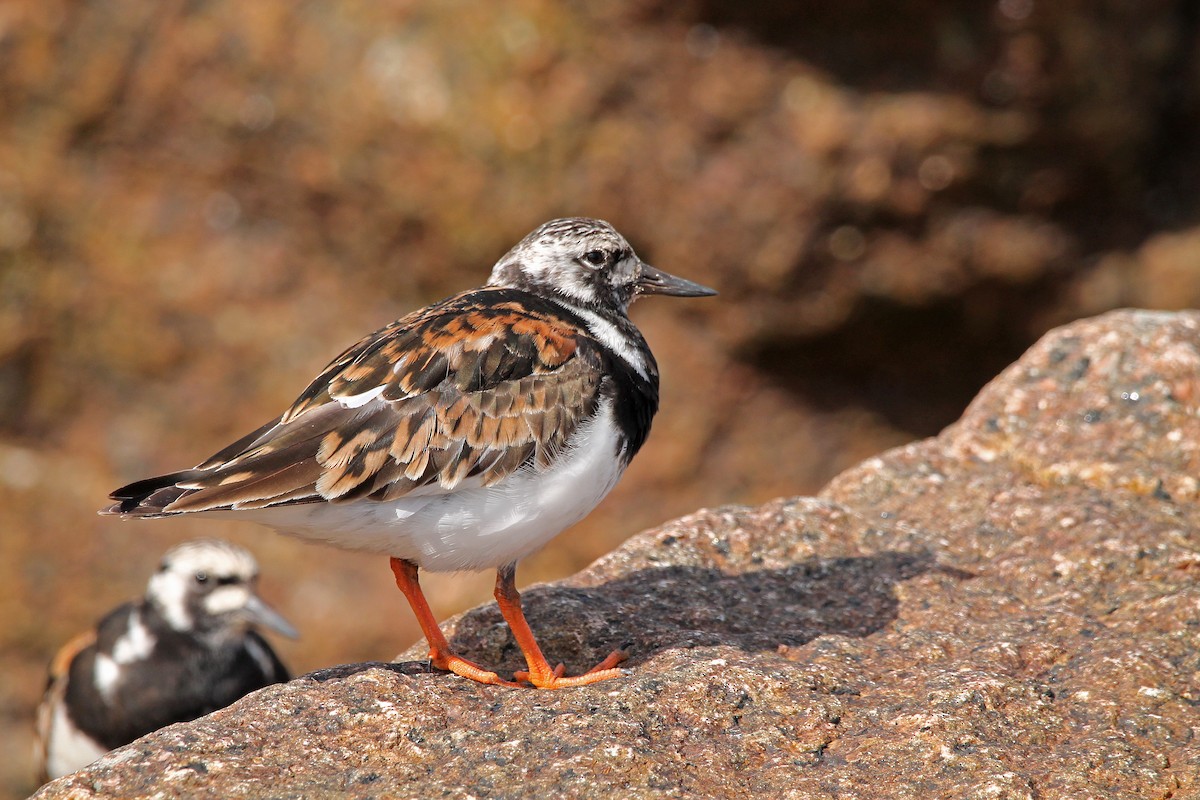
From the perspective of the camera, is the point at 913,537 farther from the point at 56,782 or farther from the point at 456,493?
the point at 56,782

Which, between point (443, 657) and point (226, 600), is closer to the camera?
point (443, 657)

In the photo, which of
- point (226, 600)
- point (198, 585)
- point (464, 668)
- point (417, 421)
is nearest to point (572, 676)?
point (464, 668)

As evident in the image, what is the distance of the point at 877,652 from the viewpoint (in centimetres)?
388

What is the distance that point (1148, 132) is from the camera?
859 centimetres

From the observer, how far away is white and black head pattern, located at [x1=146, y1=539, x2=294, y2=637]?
243 inches

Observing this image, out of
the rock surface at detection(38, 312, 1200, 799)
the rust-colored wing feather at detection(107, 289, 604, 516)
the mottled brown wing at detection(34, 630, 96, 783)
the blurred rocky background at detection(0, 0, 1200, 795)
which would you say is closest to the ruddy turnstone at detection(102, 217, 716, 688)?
the rust-colored wing feather at detection(107, 289, 604, 516)

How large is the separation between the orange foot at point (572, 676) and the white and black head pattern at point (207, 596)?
2632mm

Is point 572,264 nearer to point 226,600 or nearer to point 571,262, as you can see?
point 571,262

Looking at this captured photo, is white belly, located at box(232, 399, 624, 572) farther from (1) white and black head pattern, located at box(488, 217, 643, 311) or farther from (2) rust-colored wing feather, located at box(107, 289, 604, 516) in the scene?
(1) white and black head pattern, located at box(488, 217, 643, 311)

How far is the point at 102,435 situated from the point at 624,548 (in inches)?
203

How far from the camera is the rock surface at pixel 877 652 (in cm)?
316

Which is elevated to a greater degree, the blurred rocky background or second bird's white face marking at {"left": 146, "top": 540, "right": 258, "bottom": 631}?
the blurred rocky background

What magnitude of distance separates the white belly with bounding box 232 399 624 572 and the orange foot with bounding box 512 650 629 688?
1.11 feet

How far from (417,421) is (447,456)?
15 cm
